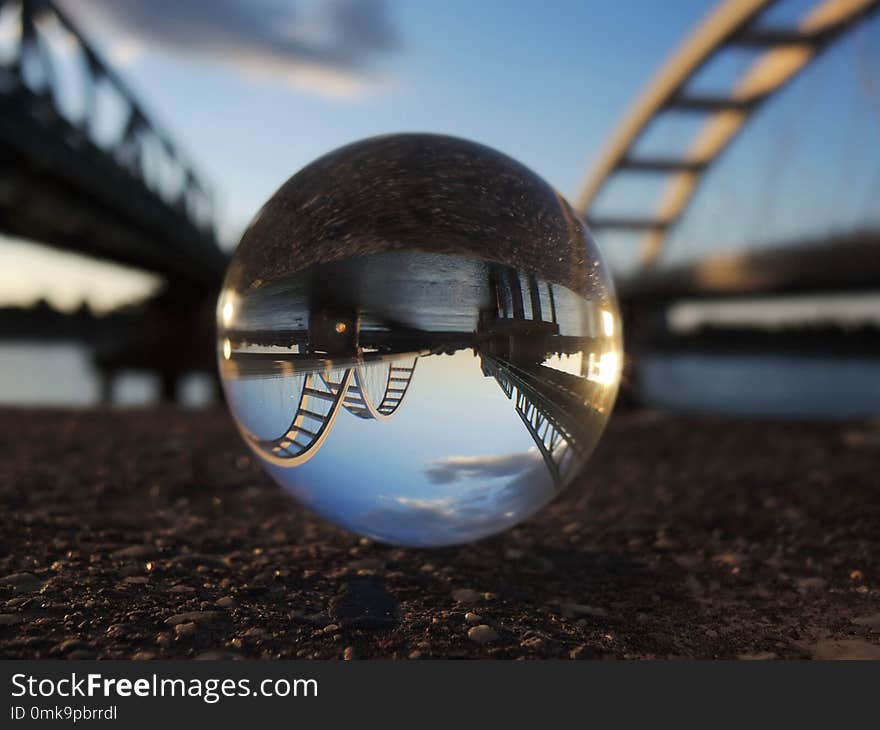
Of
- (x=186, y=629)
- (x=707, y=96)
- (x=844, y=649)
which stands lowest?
(x=844, y=649)

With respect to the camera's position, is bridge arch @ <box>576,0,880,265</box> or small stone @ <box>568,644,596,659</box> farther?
bridge arch @ <box>576,0,880,265</box>

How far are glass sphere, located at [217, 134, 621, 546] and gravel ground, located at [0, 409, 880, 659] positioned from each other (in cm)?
37

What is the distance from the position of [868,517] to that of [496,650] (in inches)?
111

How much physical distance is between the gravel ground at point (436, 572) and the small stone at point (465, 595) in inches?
0.5

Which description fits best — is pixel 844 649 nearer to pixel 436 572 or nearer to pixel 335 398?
pixel 436 572

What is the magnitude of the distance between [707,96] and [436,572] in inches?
1156

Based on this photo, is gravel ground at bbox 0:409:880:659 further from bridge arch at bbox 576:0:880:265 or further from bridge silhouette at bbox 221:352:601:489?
bridge arch at bbox 576:0:880:265

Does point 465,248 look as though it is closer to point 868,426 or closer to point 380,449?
point 380,449

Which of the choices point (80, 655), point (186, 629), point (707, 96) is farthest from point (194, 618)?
point (707, 96)

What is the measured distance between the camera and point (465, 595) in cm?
272

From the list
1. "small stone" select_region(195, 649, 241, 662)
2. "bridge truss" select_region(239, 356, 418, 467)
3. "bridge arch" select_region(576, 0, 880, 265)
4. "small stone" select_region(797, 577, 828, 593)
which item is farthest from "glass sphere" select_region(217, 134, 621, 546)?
"bridge arch" select_region(576, 0, 880, 265)

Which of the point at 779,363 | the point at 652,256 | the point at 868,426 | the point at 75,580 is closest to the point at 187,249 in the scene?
the point at 868,426

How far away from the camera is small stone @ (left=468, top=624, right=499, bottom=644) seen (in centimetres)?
231

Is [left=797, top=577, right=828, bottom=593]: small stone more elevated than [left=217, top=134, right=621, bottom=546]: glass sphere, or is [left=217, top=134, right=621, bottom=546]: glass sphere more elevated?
[left=217, top=134, right=621, bottom=546]: glass sphere
